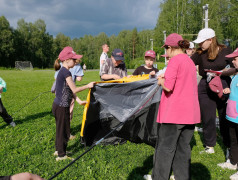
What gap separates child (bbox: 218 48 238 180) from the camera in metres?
3.33

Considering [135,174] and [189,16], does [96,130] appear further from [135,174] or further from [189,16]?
[189,16]

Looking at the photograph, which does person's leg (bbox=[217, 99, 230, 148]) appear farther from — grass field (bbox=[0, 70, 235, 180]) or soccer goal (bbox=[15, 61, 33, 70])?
soccer goal (bbox=[15, 61, 33, 70])

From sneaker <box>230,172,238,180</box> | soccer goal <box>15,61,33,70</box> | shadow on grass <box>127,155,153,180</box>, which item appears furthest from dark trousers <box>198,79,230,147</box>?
soccer goal <box>15,61,33,70</box>

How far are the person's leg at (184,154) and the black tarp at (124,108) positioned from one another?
121 centimetres

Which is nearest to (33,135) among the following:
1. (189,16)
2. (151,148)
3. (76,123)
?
(76,123)

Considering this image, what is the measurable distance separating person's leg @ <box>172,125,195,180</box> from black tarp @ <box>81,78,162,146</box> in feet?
3.97

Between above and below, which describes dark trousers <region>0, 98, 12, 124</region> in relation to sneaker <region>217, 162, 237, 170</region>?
above

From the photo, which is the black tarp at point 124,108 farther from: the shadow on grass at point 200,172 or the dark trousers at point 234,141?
the dark trousers at point 234,141

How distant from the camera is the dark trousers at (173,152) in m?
2.74

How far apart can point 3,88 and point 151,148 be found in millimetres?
3757

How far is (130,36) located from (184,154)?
7176 cm

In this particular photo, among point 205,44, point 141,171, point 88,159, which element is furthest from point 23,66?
point 205,44

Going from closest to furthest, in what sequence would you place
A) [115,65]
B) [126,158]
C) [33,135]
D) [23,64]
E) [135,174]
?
[135,174] < [126,158] < [115,65] < [33,135] < [23,64]

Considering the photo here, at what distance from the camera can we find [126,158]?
400 cm
